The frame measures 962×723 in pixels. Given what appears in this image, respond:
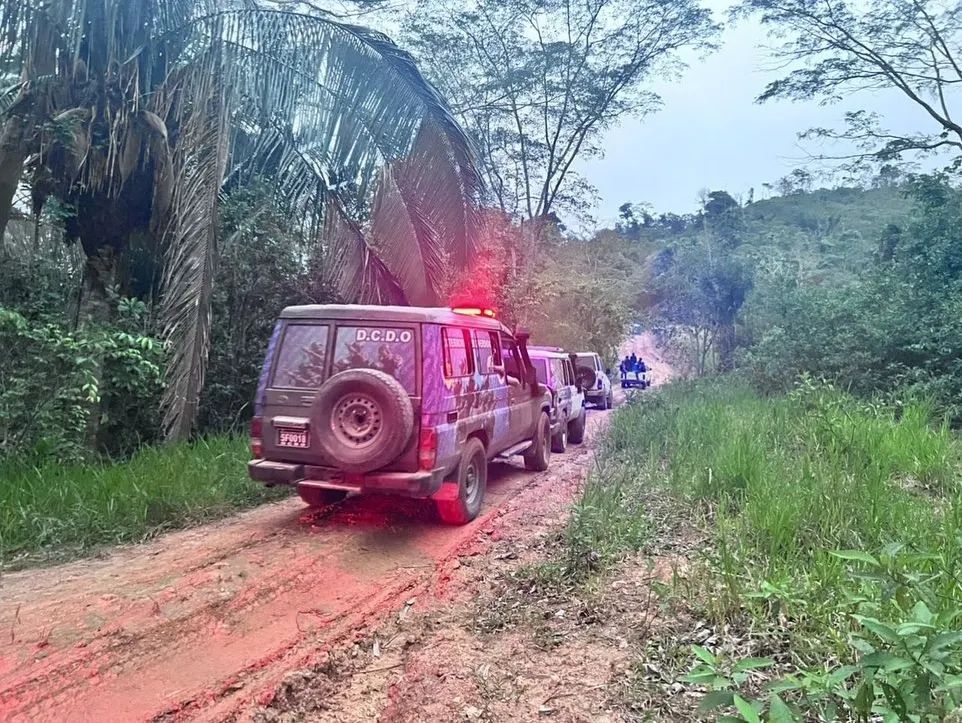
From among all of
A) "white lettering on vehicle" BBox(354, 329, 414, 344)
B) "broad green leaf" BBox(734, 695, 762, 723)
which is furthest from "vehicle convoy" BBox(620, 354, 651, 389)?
"broad green leaf" BBox(734, 695, 762, 723)

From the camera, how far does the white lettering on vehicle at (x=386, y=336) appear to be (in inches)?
231

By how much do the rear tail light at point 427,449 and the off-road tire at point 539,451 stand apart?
12.0 feet

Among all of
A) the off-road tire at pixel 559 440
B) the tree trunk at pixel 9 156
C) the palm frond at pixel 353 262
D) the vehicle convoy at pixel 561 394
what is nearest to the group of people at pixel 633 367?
the vehicle convoy at pixel 561 394

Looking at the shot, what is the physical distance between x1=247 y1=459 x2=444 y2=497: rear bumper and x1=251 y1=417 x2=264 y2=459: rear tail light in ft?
0.22

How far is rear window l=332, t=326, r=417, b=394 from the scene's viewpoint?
228 inches

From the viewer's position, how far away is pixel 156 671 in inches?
134

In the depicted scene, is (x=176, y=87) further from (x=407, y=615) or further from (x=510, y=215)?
(x=510, y=215)

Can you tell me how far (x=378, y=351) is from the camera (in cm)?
589

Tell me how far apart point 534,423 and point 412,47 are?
14314mm

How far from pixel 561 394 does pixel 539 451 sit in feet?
6.92

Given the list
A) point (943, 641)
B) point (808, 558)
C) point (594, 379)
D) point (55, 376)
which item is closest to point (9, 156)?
point (55, 376)

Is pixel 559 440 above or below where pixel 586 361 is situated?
below

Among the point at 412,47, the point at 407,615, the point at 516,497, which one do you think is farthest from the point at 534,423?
the point at 412,47

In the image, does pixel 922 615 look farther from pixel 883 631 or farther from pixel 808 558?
pixel 808 558
